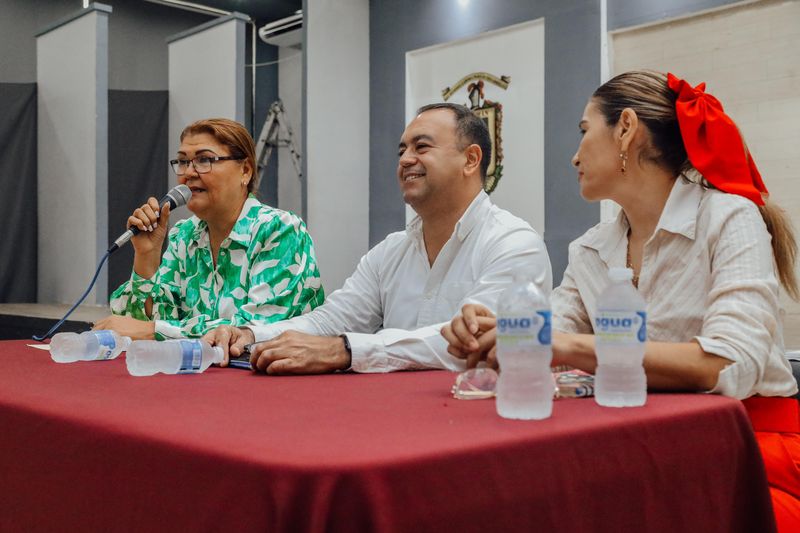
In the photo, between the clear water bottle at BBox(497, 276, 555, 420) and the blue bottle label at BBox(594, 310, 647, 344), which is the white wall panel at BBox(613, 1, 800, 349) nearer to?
the blue bottle label at BBox(594, 310, 647, 344)

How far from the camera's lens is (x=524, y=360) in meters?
1.03

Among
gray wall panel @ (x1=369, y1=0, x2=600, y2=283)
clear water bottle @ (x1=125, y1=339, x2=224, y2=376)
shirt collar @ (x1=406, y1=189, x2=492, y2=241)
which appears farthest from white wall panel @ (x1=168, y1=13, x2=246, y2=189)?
clear water bottle @ (x1=125, y1=339, x2=224, y2=376)

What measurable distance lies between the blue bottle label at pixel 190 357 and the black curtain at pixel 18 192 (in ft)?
13.7

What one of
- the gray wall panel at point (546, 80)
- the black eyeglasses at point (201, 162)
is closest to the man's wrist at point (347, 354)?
the black eyeglasses at point (201, 162)

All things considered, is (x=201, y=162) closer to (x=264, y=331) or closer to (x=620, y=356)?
(x=264, y=331)

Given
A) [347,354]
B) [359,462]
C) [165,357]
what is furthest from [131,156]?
[359,462]

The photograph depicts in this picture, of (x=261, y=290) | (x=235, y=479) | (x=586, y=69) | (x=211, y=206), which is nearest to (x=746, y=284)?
(x=235, y=479)

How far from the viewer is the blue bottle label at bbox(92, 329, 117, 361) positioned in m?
1.70

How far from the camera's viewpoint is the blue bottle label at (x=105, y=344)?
1.70 m

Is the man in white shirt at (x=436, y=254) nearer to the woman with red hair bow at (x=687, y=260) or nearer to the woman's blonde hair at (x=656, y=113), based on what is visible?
the woman with red hair bow at (x=687, y=260)

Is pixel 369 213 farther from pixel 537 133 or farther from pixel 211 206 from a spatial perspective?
pixel 211 206

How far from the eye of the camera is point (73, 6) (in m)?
6.72

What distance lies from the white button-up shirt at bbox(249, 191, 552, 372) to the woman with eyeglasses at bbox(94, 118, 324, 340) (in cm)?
18

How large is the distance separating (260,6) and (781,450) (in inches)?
238
